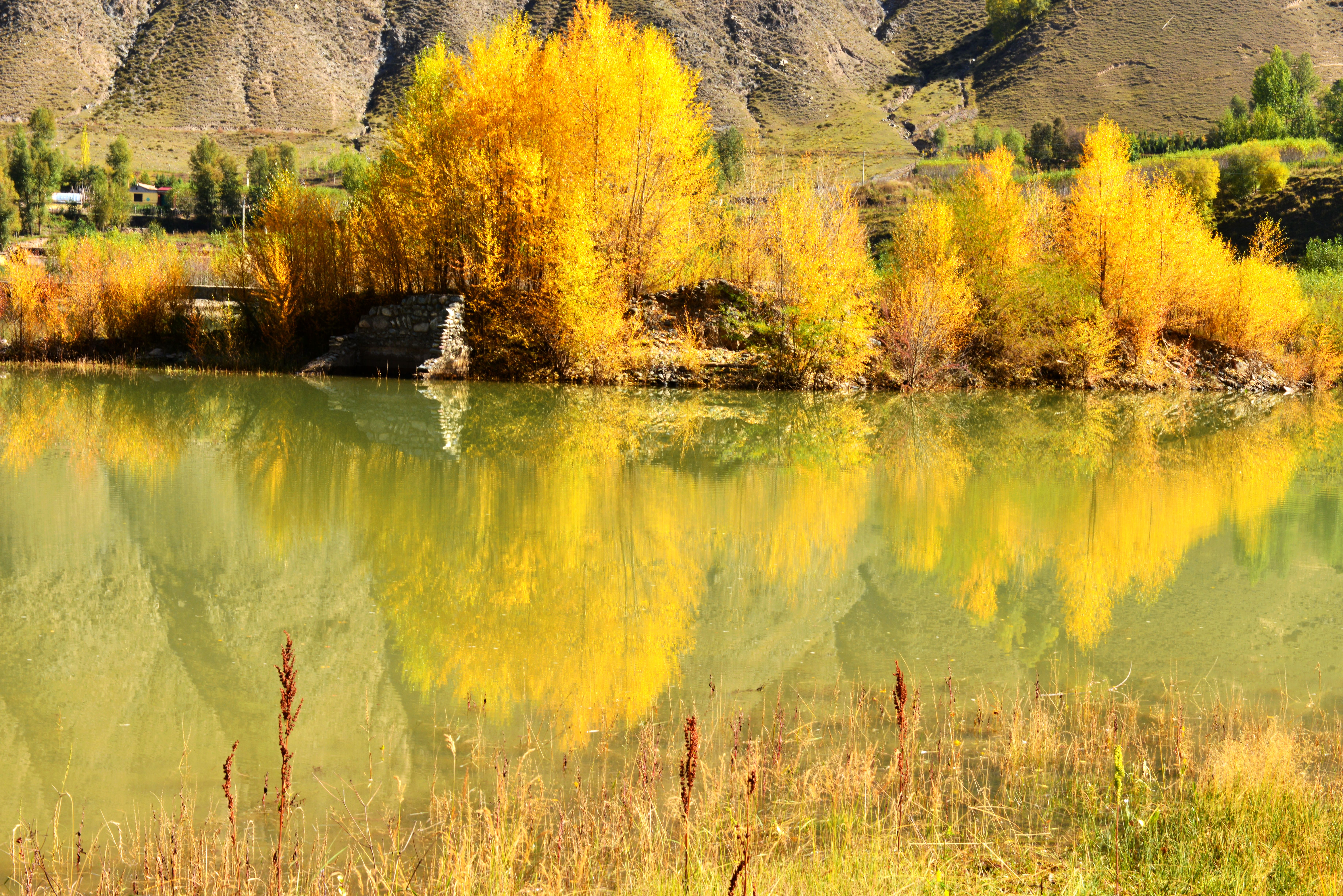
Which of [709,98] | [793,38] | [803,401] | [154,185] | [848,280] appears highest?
[793,38]

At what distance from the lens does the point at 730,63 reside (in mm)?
122875

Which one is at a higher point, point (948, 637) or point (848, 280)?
point (848, 280)

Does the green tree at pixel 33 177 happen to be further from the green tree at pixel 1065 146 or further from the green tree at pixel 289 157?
the green tree at pixel 1065 146

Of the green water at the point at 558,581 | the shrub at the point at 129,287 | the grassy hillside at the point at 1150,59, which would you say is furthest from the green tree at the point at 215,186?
the green water at the point at 558,581

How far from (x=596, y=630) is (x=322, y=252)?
23.3 metres

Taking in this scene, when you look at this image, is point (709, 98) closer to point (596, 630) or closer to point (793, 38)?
point (793, 38)

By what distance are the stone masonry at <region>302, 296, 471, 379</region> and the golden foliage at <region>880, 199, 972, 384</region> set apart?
11.3 metres

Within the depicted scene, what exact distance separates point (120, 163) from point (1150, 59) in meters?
100

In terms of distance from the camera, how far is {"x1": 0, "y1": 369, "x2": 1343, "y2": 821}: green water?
5.83 metres

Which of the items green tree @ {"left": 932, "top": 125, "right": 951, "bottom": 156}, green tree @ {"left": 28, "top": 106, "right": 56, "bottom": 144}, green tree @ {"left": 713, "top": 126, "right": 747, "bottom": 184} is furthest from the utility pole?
green tree @ {"left": 932, "top": 125, "right": 951, "bottom": 156}

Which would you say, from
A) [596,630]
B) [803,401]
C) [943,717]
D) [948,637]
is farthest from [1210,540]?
[803,401]

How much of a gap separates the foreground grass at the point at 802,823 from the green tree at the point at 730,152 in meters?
61.2

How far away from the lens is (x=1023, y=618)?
8.03 metres

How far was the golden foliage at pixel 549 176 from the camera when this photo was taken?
26266mm
